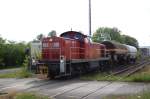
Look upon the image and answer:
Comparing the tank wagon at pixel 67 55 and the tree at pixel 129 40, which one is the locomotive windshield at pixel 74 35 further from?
the tree at pixel 129 40

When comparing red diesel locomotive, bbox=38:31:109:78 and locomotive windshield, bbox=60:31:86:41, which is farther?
locomotive windshield, bbox=60:31:86:41

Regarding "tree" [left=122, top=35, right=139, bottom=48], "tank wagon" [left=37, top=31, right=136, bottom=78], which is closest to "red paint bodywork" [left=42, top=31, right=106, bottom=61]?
"tank wagon" [left=37, top=31, right=136, bottom=78]

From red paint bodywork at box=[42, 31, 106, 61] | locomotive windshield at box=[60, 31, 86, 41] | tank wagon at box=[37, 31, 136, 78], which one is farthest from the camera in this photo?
locomotive windshield at box=[60, 31, 86, 41]

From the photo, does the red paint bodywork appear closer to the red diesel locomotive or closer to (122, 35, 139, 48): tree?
the red diesel locomotive

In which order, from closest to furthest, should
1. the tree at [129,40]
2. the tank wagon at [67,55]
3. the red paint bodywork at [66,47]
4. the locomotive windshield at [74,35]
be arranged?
the tank wagon at [67,55] < the red paint bodywork at [66,47] < the locomotive windshield at [74,35] < the tree at [129,40]

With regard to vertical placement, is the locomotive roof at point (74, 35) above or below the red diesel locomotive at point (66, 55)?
above

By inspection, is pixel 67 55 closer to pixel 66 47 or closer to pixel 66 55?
pixel 66 55

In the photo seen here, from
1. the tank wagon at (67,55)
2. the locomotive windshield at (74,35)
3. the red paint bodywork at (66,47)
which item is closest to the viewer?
the tank wagon at (67,55)

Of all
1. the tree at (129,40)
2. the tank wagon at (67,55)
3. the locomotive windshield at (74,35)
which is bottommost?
the tank wagon at (67,55)

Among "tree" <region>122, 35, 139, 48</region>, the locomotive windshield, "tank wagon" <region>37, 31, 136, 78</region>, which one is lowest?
"tank wagon" <region>37, 31, 136, 78</region>

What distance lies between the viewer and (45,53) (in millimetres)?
24703

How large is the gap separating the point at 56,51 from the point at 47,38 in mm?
1174

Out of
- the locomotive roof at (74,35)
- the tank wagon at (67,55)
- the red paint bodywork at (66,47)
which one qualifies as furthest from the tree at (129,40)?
the red paint bodywork at (66,47)

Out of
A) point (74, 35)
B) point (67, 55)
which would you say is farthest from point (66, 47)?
point (74, 35)
